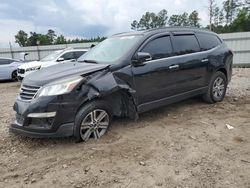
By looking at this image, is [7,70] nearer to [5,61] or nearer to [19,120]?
[5,61]

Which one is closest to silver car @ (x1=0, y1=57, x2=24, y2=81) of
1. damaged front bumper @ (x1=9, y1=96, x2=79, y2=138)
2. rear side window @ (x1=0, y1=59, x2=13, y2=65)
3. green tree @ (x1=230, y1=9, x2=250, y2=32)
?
rear side window @ (x1=0, y1=59, x2=13, y2=65)

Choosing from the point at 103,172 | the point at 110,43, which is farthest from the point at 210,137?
the point at 110,43

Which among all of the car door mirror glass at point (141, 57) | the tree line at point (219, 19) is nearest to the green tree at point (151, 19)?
the tree line at point (219, 19)

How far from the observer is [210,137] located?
4391 millimetres

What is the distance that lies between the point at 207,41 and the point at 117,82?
3.04 meters

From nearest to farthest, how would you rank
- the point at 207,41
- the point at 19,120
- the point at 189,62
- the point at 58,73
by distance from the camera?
the point at 19,120 < the point at 58,73 < the point at 189,62 < the point at 207,41

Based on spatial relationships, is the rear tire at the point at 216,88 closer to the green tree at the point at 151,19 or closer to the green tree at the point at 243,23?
the green tree at the point at 243,23

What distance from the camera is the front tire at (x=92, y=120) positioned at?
4.11 meters

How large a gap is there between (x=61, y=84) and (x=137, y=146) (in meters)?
1.54

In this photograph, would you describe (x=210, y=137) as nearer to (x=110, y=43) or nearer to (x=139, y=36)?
(x=139, y=36)

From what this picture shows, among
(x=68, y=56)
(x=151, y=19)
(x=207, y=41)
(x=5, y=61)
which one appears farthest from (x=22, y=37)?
(x=207, y=41)

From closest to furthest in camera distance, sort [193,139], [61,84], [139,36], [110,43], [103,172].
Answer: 1. [103,172]
2. [61,84]
3. [193,139]
4. [139,36]
5. [110,43]

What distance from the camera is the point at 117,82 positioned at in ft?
14.7

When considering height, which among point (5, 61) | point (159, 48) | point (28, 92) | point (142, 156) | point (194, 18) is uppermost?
point (194, 18)
